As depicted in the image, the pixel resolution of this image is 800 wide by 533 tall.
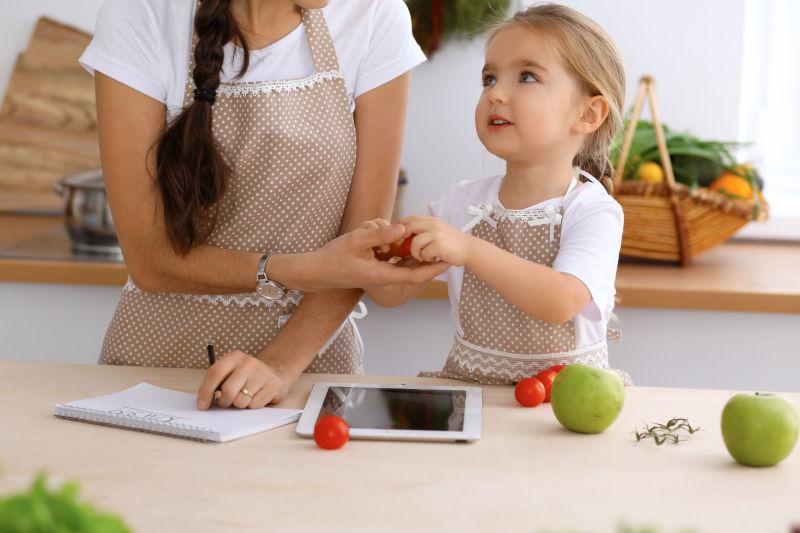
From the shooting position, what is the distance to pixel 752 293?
7.30 ft

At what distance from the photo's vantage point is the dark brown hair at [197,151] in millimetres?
1523

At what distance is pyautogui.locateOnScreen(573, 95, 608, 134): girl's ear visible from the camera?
1514 mm

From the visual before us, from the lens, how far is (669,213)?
2453 millimetres

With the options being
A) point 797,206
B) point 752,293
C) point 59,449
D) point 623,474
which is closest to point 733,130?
point 797,206

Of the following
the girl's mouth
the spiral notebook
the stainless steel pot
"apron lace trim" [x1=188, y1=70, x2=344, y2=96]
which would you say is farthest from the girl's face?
the stainless steel pot

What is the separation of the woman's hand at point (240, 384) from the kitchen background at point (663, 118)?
3.59 ft

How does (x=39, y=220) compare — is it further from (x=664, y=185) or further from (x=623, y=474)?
(x=623, y=474)

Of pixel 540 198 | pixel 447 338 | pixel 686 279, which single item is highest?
pixel 540 198

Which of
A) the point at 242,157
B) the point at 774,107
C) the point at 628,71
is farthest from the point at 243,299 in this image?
the point at 774,107

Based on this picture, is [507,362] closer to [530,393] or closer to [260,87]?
[530,393]

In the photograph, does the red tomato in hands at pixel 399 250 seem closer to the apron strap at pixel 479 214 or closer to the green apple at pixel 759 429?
the apron strap at pixel 479 214

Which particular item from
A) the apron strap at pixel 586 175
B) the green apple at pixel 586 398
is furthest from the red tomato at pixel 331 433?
the apron strap at pixel 586 175

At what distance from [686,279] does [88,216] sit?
53.8 inches

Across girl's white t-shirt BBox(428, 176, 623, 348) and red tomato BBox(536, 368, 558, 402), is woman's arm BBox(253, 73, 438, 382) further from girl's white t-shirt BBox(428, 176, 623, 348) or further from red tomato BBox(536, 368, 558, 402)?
red tomato BBox(536, 368, 558, 402)
